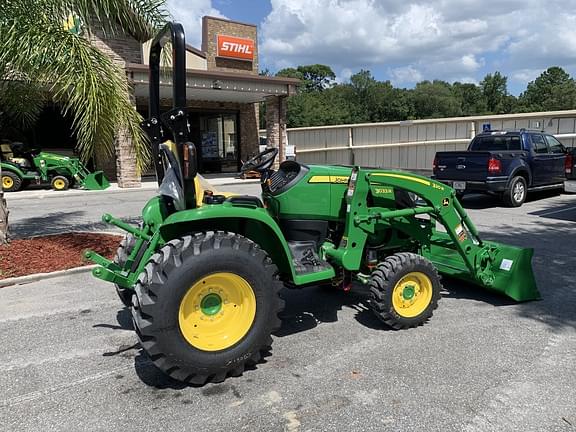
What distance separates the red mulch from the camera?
5.95 metres

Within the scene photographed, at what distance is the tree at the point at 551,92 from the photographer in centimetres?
5728

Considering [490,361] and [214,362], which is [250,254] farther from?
[490,361]

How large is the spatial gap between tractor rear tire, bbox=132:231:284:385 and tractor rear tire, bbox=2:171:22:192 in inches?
557

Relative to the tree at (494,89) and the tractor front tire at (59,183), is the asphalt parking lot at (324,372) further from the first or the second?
the tree at (494,89)

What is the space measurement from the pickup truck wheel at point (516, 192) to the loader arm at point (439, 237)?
683cm

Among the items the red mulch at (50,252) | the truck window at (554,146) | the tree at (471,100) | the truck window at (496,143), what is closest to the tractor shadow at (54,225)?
the red mulch at (50,252)

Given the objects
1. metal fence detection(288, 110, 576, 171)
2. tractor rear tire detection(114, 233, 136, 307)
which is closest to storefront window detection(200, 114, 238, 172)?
metal fence detection(288, 110, 576, 171)

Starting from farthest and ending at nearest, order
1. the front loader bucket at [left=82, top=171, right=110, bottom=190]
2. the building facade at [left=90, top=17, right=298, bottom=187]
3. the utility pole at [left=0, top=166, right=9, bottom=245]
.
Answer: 1. the building facade at [left=90, top=17, right=298, bottom=187]
2. the front loader bucket at [left=82, top=171, right=110, bottom=190]
3. the utility pole at [left=0, top=166, right=9, bottom=245]

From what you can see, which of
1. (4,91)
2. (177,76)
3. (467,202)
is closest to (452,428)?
(177,76)

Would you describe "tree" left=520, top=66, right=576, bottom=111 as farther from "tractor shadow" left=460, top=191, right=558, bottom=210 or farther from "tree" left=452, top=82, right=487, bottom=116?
"tractor shadow" left=460, top=191, right=558, bottom=210

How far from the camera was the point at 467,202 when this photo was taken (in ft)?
39.6

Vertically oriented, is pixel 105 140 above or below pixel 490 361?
above

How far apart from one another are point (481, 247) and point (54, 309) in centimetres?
437

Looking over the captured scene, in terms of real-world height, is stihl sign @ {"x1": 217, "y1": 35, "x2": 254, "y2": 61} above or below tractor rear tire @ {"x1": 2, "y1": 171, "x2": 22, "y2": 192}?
above
